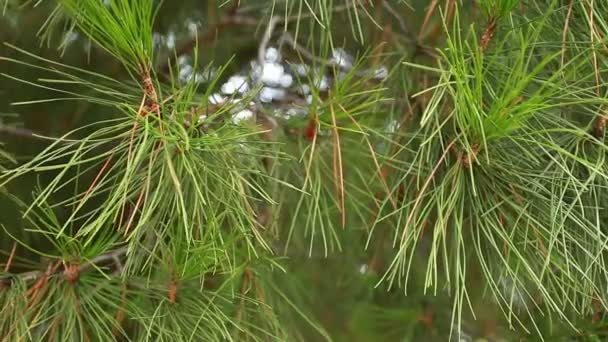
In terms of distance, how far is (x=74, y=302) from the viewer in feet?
2.33

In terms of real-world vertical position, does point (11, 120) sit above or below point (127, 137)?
above

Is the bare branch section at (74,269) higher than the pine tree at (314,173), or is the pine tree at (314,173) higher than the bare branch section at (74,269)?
the pine tree at (314,173)

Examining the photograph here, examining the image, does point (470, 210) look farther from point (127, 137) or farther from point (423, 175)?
point (127, 137)

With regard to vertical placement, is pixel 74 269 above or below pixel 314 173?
below

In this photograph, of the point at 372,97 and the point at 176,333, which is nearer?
the point at 176,333

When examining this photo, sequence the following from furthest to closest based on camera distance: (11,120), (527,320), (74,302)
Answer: (11,120)
(527,320)
(74,302)

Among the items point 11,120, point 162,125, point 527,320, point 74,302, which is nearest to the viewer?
point 162,125

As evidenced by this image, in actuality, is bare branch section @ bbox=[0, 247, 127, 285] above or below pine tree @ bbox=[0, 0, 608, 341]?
below

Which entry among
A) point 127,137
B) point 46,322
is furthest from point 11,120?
point 127,137

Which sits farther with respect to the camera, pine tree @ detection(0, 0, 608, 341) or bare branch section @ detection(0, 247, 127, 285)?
bare branch section @ detection(0, 247, 127, 285)

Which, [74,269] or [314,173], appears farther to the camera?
[314,173]

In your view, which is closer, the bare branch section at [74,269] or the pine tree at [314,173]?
the pine tree at [314,173]

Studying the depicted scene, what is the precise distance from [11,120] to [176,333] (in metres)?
0.58

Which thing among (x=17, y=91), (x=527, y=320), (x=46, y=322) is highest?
(x=17, y=91)
